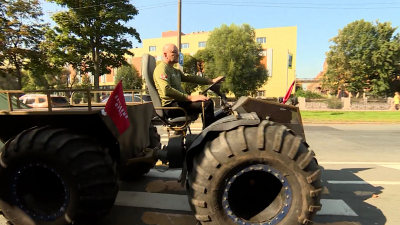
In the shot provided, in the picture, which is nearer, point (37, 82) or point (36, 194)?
point (36, 194)

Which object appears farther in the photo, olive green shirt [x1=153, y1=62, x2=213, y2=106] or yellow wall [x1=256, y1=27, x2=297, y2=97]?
yellow wall [x1=256, y1=27, x2=297, y2=97]

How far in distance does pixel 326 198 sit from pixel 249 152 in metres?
2.11

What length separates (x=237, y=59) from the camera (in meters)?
37.9

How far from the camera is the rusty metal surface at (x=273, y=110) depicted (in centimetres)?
302

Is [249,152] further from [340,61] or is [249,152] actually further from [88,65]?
[340,61]

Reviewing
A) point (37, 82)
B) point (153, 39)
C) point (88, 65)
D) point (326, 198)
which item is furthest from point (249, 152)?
point (153, 39)

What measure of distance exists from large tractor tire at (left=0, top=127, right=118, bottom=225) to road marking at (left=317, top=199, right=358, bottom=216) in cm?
254

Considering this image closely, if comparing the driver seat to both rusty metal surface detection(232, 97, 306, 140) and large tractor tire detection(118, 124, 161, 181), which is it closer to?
large tractor tire detection(118, 124, 161, 181)

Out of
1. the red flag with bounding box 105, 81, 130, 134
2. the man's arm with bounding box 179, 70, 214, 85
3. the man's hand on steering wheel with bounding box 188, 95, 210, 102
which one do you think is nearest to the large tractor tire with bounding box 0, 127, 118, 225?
the red flag with bounding box 105, 81, 130, 134

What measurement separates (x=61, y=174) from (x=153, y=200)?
137cm

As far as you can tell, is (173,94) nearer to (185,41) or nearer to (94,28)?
(94,28)

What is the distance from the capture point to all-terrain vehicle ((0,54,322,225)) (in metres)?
2.29

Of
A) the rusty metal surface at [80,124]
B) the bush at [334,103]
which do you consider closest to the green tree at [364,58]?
the bush at [334,103]

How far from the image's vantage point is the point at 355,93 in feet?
127
